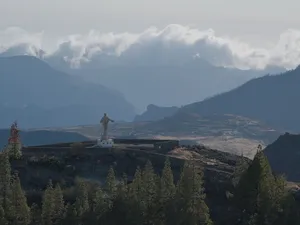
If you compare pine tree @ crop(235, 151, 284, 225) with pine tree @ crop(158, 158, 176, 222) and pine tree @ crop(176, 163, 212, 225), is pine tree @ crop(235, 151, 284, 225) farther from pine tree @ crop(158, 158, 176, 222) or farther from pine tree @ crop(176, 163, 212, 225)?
pine tree @ crop(158, 158, 176, 222)

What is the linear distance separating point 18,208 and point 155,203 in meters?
14.1

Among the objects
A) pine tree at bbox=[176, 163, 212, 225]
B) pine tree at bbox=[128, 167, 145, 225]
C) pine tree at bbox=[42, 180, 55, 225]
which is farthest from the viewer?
pine tree at bbox=[42, 180, 55, 225]

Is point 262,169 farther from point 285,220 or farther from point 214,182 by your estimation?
point 214,182

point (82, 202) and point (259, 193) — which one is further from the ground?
point (259, 193)

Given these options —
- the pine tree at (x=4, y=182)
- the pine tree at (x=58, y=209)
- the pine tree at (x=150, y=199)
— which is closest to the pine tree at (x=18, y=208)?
the pine tree at (x=4, y=182)

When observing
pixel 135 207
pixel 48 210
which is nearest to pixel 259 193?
pixel 135 207

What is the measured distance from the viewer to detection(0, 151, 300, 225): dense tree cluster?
78312 millimetres

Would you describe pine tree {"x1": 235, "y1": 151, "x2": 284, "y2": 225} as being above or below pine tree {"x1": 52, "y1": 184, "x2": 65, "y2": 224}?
above

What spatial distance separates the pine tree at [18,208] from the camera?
78.8 metres

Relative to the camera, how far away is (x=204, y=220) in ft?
257

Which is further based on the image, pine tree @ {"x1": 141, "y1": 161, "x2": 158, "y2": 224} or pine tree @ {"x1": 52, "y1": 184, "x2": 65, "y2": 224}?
pine tree @ {"x1": 141, "y1": 161, "x2": 158, "y2": 224}

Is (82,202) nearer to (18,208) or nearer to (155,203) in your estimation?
(18,208)

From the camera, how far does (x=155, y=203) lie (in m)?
80.1

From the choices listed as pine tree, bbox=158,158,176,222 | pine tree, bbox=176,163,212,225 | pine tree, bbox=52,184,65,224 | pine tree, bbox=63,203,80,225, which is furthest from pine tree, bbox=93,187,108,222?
pine tree, bbox=176,163,212,225
